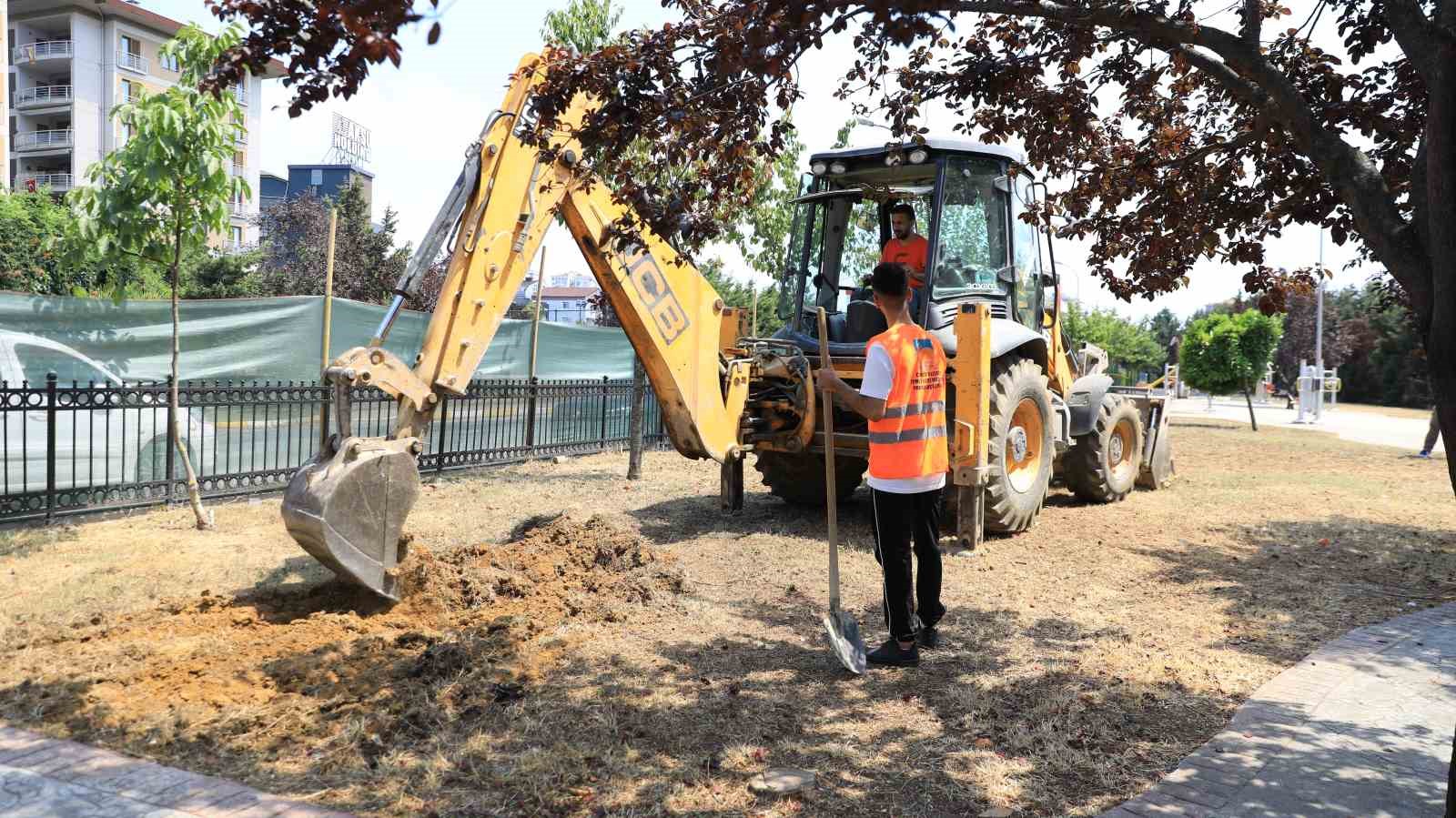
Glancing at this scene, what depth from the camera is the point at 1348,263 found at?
560cm

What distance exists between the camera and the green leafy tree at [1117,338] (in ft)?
127

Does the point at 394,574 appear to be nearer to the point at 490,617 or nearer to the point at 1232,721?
the point at 490,617

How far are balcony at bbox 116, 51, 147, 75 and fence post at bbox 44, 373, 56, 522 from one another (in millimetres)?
46935

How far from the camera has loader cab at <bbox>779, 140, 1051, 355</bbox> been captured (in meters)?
7.58

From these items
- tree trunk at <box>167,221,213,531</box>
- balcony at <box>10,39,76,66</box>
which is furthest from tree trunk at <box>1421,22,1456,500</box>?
balcony at <box>10,39,76,66</box>

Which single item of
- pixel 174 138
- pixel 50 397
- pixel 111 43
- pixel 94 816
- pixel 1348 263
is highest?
pixel 111 43

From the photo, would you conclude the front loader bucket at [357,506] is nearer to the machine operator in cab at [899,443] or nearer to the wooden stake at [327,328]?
the machine operator in cab at [899,443]

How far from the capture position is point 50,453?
730cm

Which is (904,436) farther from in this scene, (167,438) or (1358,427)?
(1358,427)

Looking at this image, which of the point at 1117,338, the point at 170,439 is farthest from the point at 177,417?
the point at 1117,338

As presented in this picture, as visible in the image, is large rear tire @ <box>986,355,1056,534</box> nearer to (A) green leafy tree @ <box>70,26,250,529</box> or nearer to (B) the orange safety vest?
(B) the orange safety vest

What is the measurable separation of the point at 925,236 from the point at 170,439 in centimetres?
652

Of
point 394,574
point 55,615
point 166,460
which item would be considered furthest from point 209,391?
point 394,574

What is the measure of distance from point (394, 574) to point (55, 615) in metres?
1.82
